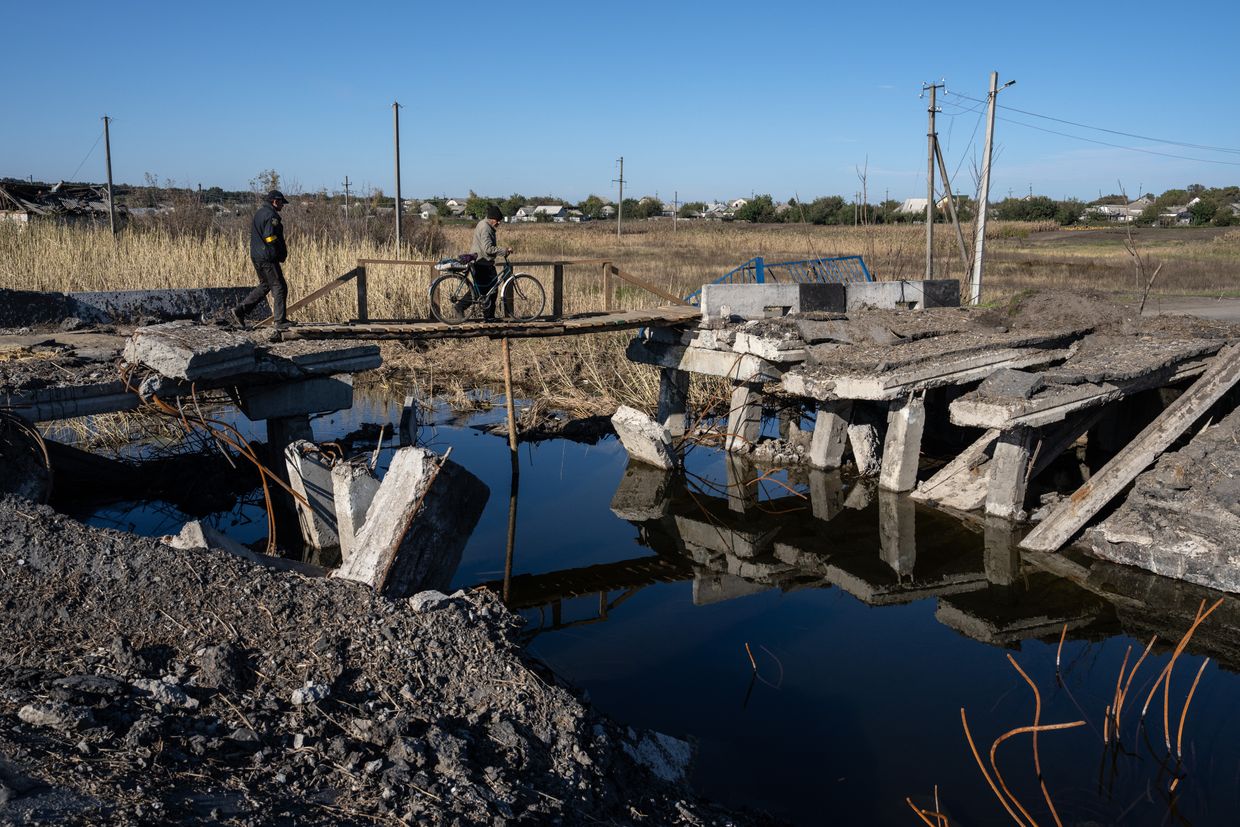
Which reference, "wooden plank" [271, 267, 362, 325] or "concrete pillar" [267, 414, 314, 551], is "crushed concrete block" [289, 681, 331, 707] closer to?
"concrete pillar" [267, 414, 314, 551]

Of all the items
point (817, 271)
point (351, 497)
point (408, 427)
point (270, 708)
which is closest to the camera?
point (270, 708)

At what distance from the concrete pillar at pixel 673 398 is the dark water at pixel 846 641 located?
169 cm

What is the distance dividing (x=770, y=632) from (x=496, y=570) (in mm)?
2374

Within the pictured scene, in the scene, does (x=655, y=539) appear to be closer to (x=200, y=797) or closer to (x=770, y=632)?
(x=770, y=632)

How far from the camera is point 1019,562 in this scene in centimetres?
855

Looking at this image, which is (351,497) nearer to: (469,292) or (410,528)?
(410,528)

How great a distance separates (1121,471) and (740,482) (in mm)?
3945

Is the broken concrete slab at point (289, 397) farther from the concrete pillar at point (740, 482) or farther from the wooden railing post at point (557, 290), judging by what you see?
the concrete pillar at point (740, 482)

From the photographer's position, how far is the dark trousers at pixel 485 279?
1107 cm

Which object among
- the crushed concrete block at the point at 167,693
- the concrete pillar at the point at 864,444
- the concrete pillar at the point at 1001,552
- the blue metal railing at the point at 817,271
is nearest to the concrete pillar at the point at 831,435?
the concrete pillar at the point at 864,444

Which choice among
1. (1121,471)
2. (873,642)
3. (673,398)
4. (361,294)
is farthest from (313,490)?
(1121,471)

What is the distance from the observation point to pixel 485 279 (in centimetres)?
1124

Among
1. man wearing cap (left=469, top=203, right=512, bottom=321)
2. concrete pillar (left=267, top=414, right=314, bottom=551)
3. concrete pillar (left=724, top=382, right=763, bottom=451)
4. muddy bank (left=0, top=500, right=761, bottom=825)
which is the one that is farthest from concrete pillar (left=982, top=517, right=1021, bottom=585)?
concrete pillar (left=267, top=414, right=314, bottom=551)

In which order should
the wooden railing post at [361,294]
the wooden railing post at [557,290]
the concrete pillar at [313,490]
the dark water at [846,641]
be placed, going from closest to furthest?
the dark water at [846,641] → the concrete pillar at [313,490] → the wooden railing post at [361,294] → the wooden railing post at [557,290]
